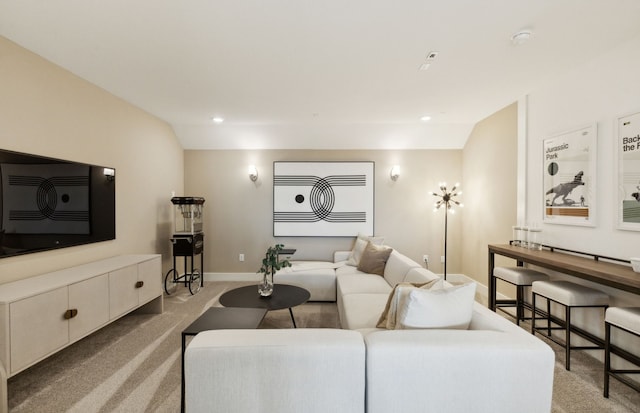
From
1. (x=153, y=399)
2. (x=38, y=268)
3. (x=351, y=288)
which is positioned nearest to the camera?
(x=153, y=399)

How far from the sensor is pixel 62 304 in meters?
2.23

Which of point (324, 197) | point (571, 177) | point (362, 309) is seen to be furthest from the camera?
point (324, 197)

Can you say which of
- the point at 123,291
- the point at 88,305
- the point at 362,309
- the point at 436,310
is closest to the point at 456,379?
the point at 436,310

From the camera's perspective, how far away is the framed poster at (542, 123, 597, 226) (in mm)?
2580

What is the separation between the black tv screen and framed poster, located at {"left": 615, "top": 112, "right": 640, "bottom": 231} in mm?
4732

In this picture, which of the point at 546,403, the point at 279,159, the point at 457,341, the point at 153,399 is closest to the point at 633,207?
the point at 546,403

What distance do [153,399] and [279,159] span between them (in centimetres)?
378

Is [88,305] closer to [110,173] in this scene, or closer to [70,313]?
[70,313]

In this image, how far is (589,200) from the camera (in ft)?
8.50

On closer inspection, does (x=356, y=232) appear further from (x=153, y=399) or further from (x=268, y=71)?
(x=153, y=399)

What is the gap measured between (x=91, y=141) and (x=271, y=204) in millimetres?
2613

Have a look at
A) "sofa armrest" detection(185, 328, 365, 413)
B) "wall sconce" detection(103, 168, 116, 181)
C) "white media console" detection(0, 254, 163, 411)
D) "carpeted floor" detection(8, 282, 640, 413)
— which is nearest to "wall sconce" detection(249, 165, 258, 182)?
"wall sconce" detection(103, 168, 116, 181)

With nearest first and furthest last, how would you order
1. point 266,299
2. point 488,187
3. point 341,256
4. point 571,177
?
point 571,177 < point 266,299 < point 488,187 < point 341,256

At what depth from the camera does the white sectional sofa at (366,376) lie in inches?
49.5
